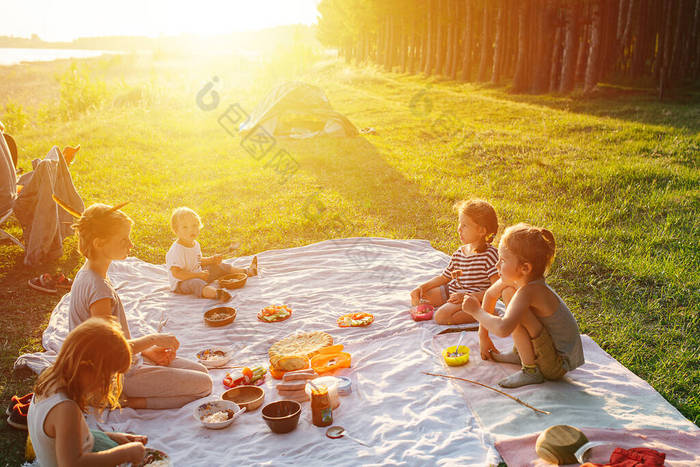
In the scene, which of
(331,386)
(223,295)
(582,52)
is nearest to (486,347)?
(331,386)

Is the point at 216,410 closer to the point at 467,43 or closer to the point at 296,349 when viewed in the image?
the point at 296,349

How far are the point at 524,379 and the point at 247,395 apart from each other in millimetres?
2120

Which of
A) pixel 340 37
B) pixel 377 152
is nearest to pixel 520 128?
pixel 377 152

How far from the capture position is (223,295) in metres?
5.80

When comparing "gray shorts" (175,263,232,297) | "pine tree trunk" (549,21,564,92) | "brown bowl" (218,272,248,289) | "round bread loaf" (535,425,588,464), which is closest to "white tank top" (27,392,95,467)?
"round bread loaf" (535,425,588,464)

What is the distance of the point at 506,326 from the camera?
3.58m

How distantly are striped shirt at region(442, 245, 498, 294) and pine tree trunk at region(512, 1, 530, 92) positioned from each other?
65.1 ft

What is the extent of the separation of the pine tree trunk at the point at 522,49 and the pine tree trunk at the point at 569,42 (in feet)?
6.31

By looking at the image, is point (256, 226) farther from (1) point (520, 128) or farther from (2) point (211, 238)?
(1) point (520, 128)

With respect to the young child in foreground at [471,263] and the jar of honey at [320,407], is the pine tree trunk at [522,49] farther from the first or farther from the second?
the jar of honey at [320,407]

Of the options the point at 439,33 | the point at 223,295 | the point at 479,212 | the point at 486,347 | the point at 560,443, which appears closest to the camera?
the point at 560,443

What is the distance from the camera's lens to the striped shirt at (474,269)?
4879mm

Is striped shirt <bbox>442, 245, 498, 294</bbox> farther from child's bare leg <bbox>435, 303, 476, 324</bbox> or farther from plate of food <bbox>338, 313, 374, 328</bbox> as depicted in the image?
plate of food <bbox>338, 313, 374, 328</bbox>

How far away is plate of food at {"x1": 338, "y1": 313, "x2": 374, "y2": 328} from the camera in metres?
5.09
